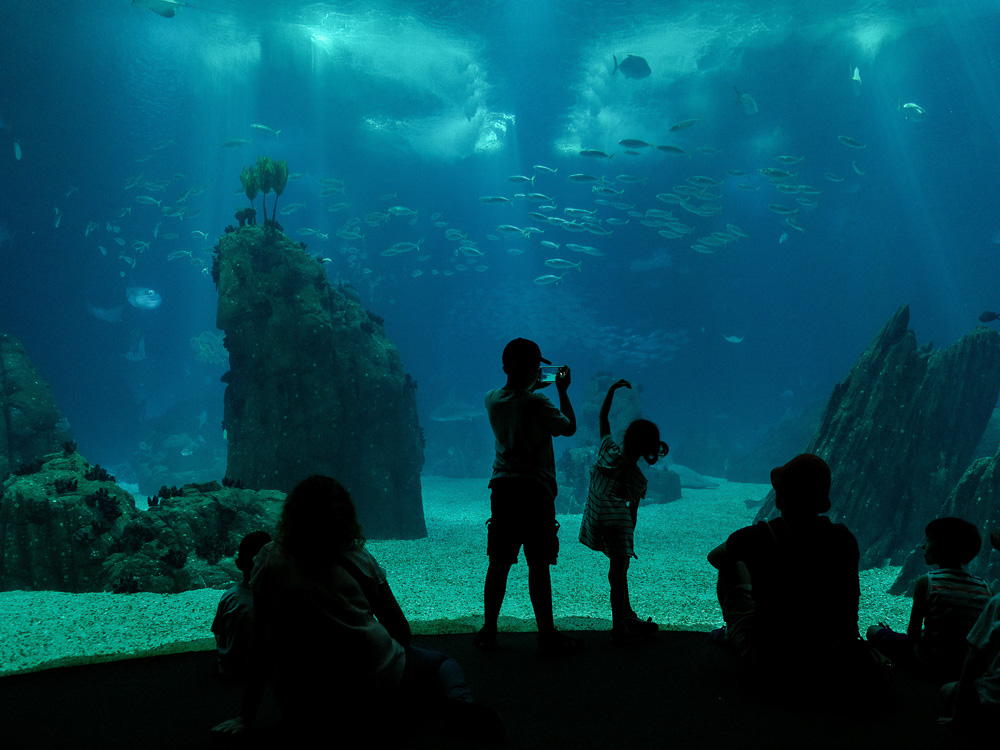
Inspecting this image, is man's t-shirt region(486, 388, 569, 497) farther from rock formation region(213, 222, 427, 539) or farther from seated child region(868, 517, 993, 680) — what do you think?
rock formation region(213, 222, 427, 539)

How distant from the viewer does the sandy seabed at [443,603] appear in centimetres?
434

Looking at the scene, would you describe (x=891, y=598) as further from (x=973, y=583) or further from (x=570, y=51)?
(x=570, y=51)

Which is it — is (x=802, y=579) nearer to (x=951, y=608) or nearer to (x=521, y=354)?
(x=951, y=608)

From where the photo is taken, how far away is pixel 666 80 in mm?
30297

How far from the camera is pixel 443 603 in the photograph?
6449mm

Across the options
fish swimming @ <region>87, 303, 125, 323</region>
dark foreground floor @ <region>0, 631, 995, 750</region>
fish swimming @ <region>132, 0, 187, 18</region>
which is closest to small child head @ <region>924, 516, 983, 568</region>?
dark foreground floor @ <region>0, 631, 995, 750</region>

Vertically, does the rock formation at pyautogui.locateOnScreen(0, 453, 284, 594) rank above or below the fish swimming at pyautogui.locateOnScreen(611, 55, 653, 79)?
below

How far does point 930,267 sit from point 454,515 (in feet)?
165

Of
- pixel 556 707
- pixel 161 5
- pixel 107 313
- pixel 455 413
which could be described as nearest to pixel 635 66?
pixel 161 5

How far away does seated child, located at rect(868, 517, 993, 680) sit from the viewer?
9.23ft

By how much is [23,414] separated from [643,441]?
16.2 metres

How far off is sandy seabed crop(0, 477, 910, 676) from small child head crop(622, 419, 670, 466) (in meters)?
1.44

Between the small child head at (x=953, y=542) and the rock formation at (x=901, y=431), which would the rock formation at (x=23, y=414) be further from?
the small child head at (x=953, y=542)

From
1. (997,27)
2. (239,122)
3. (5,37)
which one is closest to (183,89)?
(239,122)
